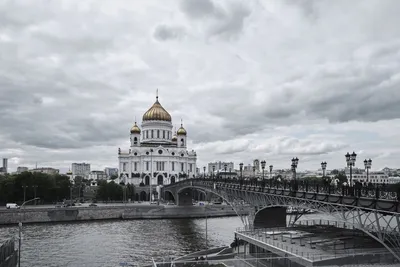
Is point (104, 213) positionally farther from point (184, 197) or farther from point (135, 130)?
point (135, 130)

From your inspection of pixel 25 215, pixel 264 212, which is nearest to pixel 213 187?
pixel 264 212

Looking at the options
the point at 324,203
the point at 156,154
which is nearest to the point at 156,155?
the point at 156,154

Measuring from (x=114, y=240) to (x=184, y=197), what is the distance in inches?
1639

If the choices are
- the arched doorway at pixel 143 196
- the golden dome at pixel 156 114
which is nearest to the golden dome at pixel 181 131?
the golden dome at pixel 156 114

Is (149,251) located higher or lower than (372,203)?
lower

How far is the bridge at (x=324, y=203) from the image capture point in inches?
909

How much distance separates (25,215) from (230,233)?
33909 mm

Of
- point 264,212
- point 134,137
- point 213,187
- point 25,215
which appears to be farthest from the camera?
point 134,137

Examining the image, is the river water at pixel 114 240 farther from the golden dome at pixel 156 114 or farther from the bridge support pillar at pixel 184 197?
the golden dome at pixel 156 114

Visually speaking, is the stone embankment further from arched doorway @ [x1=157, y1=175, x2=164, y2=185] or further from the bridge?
arched doorway @ [x1=157, y1=175, x2=164, y2=185]

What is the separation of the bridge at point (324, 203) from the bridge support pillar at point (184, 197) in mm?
32874

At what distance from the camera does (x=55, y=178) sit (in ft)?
313

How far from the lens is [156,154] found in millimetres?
118062

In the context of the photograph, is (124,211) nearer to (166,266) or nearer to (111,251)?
(111,251)
